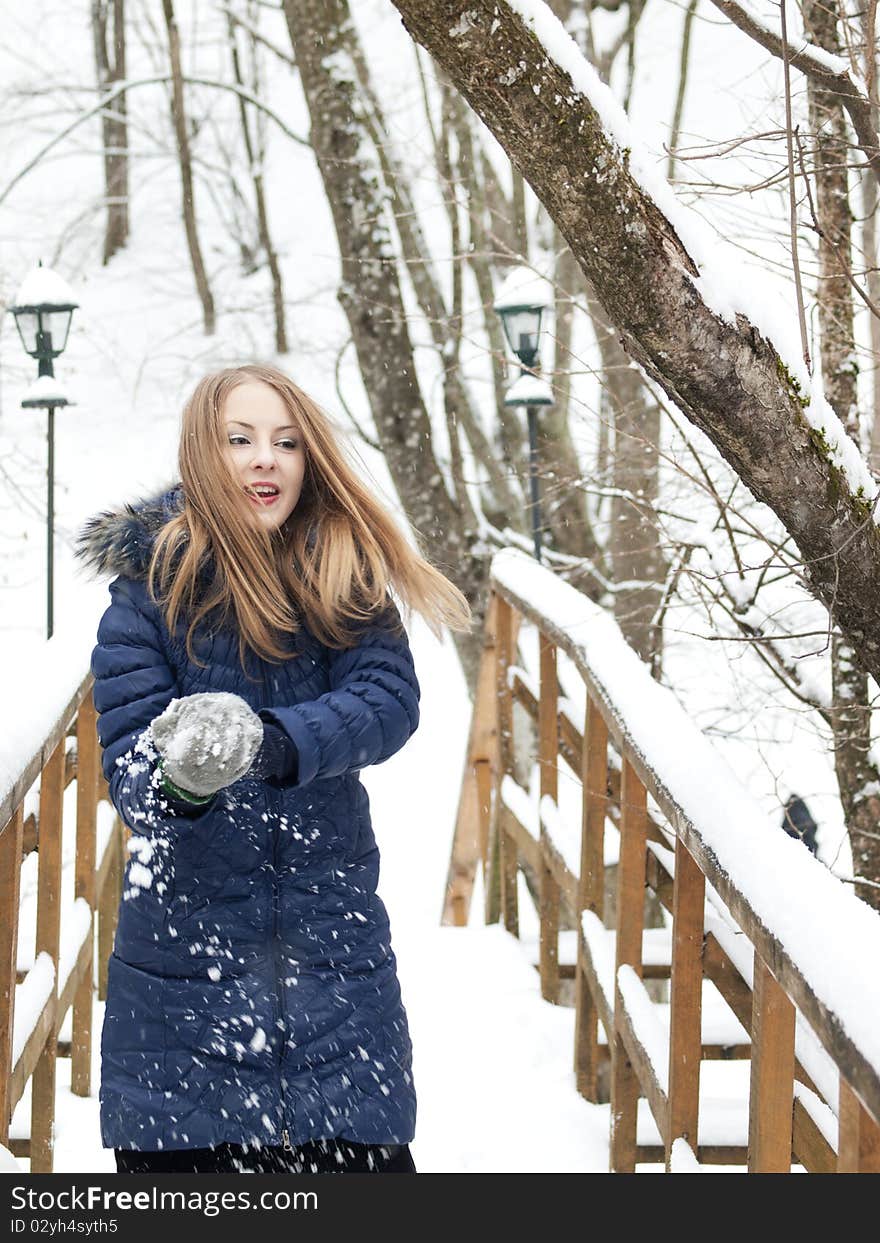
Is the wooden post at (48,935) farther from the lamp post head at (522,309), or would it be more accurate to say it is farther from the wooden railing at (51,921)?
the lamp post head at (522,309)

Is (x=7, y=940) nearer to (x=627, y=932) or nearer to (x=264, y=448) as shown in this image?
(x=264, y=448)

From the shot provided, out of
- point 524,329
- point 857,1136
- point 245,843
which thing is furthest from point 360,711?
point 524,329

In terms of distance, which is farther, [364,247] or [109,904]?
[364,247]

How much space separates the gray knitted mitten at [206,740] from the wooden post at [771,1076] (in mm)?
655

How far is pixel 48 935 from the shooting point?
10.0 ft

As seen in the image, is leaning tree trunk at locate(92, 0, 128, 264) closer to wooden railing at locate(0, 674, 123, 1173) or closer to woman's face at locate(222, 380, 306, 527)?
wooden railing at locate(0, 674, 123, 1173)

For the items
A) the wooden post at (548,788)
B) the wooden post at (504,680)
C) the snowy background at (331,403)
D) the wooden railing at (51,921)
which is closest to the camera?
the wooden railing at (51,921)

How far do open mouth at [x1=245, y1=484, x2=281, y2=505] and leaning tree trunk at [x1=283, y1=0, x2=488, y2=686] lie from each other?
462 centimetres

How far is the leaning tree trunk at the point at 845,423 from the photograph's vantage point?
3.82 meters

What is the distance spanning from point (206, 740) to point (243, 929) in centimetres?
34

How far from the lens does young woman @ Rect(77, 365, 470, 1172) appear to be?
193cm

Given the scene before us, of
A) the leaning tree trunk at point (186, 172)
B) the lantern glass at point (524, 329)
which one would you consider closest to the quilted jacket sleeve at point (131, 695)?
the lantern glass at point (524, 329)

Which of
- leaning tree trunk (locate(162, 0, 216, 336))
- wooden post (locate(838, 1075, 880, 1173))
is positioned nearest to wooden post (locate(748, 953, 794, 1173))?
wooden post (locate(838, 1075, 880, 1173))

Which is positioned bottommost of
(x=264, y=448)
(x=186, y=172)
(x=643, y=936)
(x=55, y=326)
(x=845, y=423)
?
(x=643, y=936)
